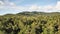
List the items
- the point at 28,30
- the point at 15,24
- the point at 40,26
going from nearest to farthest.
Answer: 1. the point at 28,30
2. the point at 40,26
3. the point at 15,24

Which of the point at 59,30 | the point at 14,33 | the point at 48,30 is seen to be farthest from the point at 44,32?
the point at 14,33

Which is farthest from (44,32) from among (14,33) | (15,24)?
(15,24)

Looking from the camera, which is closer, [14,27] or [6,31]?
[6,31]

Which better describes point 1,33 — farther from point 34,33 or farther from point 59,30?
point 59,30

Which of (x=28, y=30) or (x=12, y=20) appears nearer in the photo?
(x=28, y=30)

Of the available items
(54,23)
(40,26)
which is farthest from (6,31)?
(54,23)

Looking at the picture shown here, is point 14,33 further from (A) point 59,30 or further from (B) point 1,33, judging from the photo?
(A) point 59,30

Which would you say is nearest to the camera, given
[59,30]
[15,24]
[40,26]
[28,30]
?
[59,30]

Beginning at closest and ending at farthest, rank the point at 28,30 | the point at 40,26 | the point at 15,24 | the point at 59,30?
1. the point at 59,30
2. the point at 28,30
3. the point at 40,26
4. the point at 15,24
